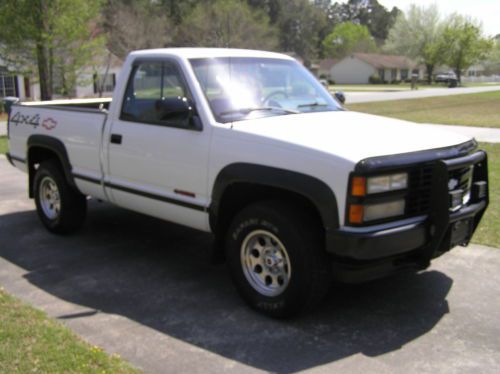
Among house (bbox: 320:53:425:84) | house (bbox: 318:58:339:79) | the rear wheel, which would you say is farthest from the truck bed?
house (bbox: 318:58:339:79)

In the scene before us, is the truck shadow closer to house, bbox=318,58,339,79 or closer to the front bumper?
the front bumper

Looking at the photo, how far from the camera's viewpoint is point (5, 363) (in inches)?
141

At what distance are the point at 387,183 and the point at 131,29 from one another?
151 feet

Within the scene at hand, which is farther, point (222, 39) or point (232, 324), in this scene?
point (222, 39)

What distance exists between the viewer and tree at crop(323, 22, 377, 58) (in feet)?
349

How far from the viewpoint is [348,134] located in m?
4.28

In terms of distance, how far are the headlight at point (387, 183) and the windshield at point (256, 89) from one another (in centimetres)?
130

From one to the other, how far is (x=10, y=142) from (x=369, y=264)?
5.12m

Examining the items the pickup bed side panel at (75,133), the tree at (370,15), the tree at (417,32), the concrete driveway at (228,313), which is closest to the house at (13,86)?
the pickup bed side panel at (75,133)

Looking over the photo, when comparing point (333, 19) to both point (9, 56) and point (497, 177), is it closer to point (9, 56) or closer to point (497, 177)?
point (9, 56)

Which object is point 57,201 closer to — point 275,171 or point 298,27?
point 275,171

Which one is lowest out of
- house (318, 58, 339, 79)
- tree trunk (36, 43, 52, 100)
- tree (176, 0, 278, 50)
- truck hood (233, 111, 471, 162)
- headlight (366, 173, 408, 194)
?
headlight (366, 173, 408, 194)

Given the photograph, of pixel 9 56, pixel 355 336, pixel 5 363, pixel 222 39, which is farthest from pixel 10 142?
pixel 222 39

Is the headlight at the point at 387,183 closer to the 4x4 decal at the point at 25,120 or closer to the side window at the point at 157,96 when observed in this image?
the side window at the point at 157,96
